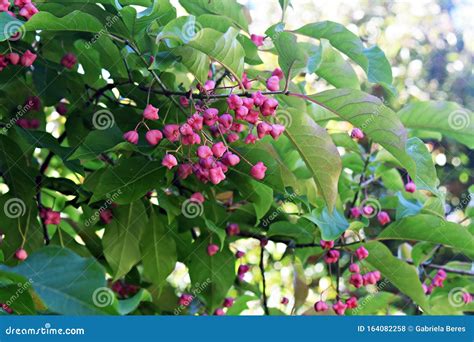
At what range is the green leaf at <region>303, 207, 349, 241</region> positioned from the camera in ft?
4.39

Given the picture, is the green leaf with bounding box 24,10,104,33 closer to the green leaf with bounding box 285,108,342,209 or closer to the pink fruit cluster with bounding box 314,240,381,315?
the green leaf with bounding box 285,108,342,209

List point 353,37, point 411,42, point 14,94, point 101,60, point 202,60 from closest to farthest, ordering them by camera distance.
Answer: point 202,60 < point 353,37 < point 101,60 < point 14,94 < point 411,42

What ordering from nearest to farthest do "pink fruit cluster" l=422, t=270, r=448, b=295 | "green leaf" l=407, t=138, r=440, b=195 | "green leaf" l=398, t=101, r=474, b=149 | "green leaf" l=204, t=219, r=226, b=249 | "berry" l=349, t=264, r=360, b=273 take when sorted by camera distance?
"green leaf" l=407, t=138, r=440, b=195 → "green leaf" l=204, t=219, r=226, b=249 → "green leaf" l=398, t=101, r=474, b=149 → "berry" l=349, t=264, r=360, b=273 → "pink fruit cluster" l=422, t=270, r=448, b=295

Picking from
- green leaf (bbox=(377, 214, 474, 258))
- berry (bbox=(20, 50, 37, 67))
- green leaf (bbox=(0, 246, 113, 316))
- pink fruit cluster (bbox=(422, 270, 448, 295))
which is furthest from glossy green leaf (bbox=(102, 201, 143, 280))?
pink fruit cluster (bbox=(422, 270, 448, 295))

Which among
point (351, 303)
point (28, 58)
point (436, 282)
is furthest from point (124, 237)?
point (436, 282)

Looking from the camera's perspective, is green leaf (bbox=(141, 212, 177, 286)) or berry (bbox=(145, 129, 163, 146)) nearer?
berry (bbox=(145, 129, 163, 146))

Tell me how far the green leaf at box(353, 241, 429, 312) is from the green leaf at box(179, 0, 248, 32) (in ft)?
1.91

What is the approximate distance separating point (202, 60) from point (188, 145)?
21 centimetres

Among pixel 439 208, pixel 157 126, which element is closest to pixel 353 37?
pixel 157 126

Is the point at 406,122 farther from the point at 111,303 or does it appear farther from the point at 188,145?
the point at 111,303

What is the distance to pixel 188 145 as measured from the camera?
1297 mm

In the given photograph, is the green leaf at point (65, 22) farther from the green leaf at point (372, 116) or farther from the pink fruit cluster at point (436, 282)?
the pink fruit cluster at point (436, 282)

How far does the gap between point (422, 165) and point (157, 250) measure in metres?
0.60

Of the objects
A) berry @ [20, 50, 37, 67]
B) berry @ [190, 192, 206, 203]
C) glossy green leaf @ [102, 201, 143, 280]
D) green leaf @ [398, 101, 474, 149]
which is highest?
berry @ [20, 50, 37, 67]
